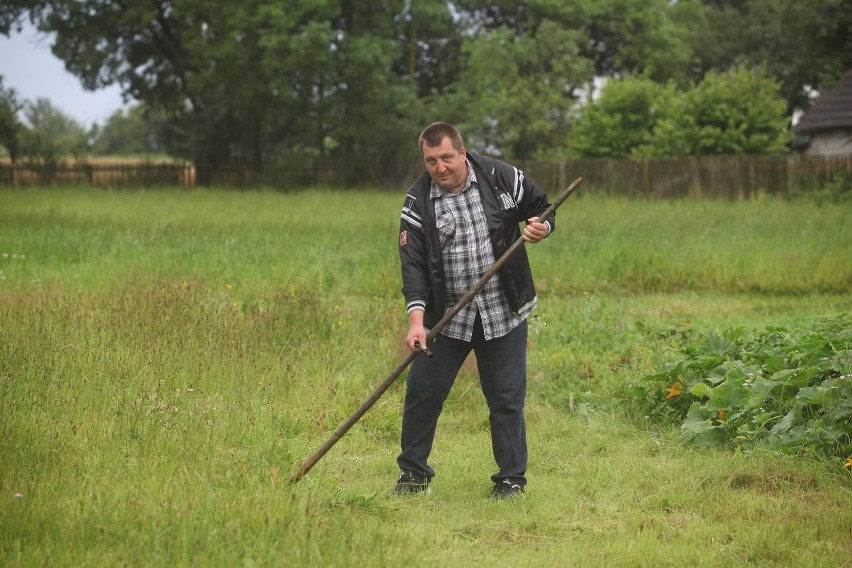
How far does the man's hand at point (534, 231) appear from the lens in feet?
17.6

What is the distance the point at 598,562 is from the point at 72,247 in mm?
10759

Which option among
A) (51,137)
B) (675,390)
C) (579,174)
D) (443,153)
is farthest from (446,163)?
(51,137)

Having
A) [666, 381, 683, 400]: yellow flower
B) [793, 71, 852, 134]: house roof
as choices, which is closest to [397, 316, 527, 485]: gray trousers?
[666, 381, 683, 400]: yellow flower

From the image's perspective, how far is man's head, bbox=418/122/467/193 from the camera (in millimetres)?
5465

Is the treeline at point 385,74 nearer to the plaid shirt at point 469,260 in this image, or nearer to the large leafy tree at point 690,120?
the large leafy tree at point 690,120

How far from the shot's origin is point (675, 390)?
7.45 meters

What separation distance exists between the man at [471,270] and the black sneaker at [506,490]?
10mm

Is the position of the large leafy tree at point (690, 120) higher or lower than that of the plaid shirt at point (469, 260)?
higher

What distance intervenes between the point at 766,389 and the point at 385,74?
3532cm

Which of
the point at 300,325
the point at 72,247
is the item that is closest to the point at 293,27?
the point at 72,247

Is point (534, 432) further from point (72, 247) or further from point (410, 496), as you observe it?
point (72, 247)

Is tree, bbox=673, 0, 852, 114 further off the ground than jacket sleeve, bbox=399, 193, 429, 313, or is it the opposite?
tree, bbox=673, 0, 852, 114

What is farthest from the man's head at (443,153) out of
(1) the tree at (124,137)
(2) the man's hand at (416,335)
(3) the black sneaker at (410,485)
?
(1) the tree at (124,137)

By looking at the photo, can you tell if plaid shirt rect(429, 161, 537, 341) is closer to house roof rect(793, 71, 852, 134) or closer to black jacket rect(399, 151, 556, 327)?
black jacket rect(399, 151, 556, 327)
